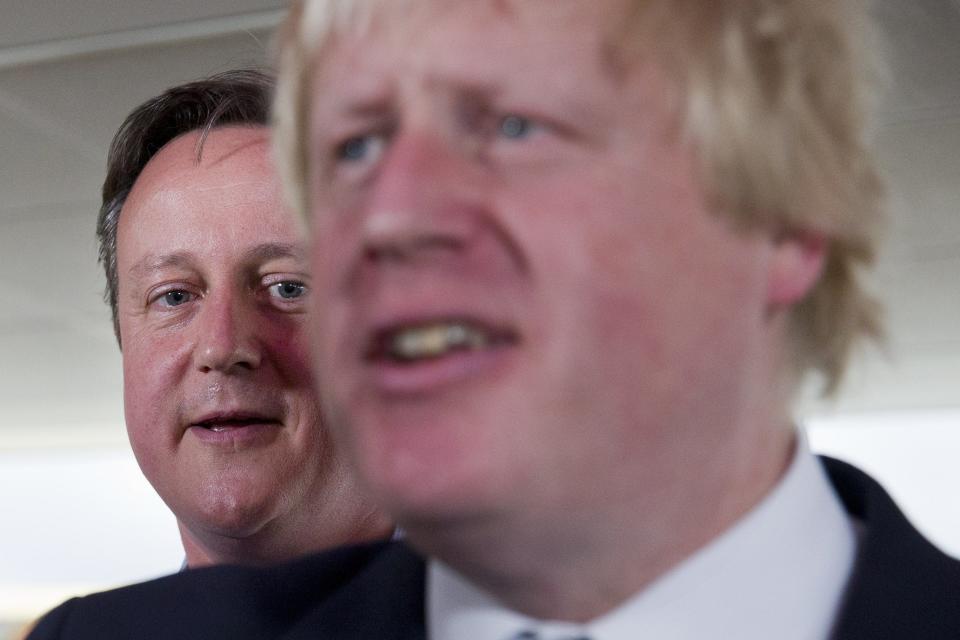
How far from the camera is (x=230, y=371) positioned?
1.07 meters

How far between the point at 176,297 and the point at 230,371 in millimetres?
93

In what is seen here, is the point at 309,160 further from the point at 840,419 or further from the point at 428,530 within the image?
the point at 840,419

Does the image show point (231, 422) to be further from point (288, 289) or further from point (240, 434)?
point (288, 289)

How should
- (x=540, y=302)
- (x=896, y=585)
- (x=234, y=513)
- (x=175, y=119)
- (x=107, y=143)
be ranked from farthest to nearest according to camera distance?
(x=107, y=143) < (x=175, y=119) < (x=234, y=513) < (x=896, y=585) < (x=540, y=302)

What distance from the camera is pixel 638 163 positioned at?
1.86 ft

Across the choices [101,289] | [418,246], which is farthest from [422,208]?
[101,289]

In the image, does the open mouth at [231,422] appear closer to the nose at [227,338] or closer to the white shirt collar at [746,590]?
the nose at [227,338]

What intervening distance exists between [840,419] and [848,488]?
21.9ft

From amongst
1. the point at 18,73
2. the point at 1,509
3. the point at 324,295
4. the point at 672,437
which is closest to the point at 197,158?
the point at 324,295

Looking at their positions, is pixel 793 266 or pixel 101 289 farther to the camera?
pixel 101 289

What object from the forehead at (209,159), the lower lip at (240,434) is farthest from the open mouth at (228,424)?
the forehead at (209,159)

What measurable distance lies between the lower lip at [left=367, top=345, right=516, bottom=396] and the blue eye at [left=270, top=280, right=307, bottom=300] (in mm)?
550

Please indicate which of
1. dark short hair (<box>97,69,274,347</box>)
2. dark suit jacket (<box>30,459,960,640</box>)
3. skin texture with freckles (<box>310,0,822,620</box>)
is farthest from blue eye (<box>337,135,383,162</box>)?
dark short hair (<box>97,69,274,347</box>)

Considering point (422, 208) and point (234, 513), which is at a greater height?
point (422, 208)
